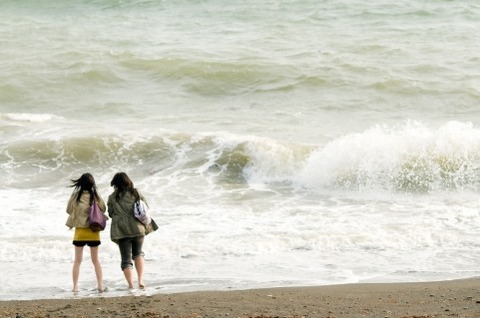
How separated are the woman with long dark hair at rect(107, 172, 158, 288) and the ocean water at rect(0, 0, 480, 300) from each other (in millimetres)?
277

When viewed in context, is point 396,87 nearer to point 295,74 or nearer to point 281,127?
point 295,74

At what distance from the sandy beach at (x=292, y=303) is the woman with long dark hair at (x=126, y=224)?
539 millimetres

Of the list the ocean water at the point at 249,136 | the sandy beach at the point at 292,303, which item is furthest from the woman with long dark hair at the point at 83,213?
the sandy beach at the point at 292,303

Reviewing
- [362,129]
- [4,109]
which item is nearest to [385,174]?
[362,129]

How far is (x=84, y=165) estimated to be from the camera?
1512 cm

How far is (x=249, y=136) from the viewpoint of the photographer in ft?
51.7

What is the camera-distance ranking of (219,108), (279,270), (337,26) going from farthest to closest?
(337,26)
(219,108)
(279,270)

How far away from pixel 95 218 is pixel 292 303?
221cm

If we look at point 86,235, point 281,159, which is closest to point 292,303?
point 86,235

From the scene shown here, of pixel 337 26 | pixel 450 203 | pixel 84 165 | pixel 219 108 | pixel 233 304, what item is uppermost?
pixel 337 26

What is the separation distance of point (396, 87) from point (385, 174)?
22.0 ft

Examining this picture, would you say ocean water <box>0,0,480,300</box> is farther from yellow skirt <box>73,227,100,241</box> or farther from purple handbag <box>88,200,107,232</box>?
purple handbag <box>88,200,107,232</box>

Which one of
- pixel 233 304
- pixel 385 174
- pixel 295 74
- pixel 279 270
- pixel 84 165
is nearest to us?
pixel 233 304

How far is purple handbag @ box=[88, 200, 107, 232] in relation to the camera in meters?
8.61
